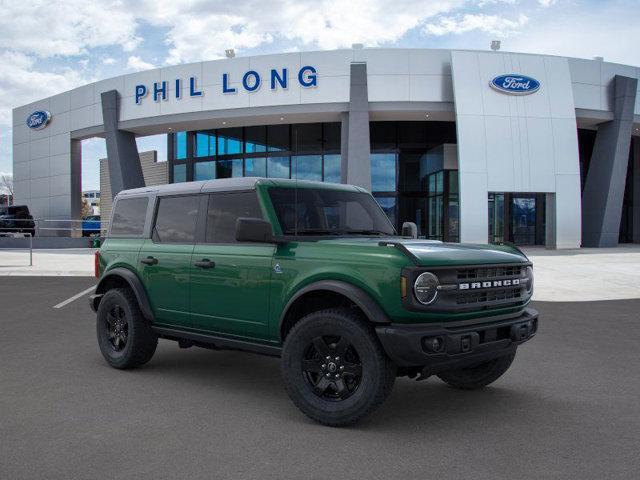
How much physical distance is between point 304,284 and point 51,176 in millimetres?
36328

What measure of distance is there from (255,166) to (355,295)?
102 feet

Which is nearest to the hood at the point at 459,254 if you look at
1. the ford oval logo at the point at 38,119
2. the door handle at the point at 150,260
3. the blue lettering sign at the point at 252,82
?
the door handle at the point at 150,260

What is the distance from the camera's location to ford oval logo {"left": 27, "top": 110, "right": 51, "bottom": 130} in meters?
36.0

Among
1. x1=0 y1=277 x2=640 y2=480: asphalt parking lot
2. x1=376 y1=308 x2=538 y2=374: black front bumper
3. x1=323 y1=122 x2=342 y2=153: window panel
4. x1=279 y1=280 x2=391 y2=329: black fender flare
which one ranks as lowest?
x1=0 y1=277 x2=640 y2=480: asphalt parking lot

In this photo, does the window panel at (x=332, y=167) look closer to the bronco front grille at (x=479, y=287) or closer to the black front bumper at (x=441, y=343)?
the bronco front grille at (x=479, y=287)

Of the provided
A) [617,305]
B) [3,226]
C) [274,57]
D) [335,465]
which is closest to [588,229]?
[274,57]

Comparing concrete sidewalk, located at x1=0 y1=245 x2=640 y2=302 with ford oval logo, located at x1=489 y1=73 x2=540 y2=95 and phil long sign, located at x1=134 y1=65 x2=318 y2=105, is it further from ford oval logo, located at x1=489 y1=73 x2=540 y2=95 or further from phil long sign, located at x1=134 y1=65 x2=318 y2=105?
phil long sign, located at x1=134 y1=65 x2=318 y2=105

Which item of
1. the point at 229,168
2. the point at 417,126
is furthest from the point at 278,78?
the point at 229,168

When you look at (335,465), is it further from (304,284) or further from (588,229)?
(588,229)

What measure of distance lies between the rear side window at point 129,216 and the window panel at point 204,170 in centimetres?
2952

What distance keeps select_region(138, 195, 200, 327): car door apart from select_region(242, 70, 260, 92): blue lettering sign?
2249 cm

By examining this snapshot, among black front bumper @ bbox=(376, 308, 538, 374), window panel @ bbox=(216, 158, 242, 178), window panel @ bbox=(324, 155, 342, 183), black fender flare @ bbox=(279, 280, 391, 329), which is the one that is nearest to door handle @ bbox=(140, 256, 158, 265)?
black fender flare @ bbox=(279, 280, 391, 329)

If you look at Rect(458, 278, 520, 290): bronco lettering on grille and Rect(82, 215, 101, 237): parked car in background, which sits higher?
Rect(82, 215, 101, 237): parked car in background

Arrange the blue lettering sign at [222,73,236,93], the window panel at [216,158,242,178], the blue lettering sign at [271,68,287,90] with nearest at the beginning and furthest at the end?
the blue lettering sign at [271,68,287,90] → the blue lettering sign at [222,73,236,93] → the window panel at [216,158,242,178]
